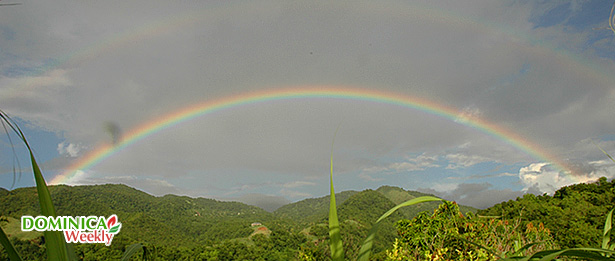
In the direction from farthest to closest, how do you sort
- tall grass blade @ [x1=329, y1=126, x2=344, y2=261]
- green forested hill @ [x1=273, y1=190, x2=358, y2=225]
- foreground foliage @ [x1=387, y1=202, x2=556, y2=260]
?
1. green forested hill @ [x1=273, y1=190, x2=358, y2=225]
2. foreground foliage @ [x1=387, y1=202, x2=556, y2=260]
3. tall grass blade @ [x1=329, y1=126, x2=344, y2=261]

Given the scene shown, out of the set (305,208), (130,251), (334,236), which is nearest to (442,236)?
(334,236)

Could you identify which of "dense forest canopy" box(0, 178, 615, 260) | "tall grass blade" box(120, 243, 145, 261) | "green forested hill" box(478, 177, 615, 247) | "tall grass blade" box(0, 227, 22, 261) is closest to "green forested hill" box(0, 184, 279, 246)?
"dense forest canopy" box(0, 178, 615, 260)

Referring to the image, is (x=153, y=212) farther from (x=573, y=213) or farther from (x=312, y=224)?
(x=573, y=213)

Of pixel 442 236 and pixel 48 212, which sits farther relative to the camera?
pixel 442 236

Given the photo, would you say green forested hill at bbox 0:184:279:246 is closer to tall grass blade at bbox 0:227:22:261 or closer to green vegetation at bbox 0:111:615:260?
green vegetation at bbox 0:111:615:260

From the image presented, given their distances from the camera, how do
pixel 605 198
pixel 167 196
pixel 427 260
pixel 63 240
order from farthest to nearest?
pixel 167 196 → pixel 605 198 → pixel 427 260 → pixel 63 240

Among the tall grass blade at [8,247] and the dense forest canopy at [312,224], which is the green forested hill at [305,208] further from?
the tall grass blade at [8,247]

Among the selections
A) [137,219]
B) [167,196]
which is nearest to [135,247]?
[137,219]

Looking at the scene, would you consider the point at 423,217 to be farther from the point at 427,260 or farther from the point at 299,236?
the point at 299,236
